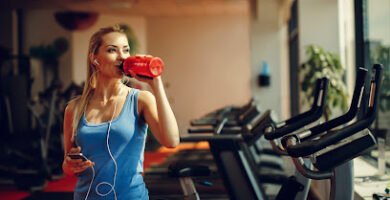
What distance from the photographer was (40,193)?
5.10 meters

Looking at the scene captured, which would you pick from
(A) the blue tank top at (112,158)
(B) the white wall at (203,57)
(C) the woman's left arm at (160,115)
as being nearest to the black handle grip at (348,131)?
(C) the woman's left arm at (160,115)

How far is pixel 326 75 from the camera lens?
4.57m

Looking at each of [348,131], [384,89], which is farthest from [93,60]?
[384,89]

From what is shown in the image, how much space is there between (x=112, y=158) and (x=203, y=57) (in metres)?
11.0

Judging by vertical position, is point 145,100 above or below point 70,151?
above

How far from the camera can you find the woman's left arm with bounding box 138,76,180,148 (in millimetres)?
1597

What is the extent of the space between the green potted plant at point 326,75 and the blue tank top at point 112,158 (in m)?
3.06

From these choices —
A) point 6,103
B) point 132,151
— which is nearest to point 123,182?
point 132,151

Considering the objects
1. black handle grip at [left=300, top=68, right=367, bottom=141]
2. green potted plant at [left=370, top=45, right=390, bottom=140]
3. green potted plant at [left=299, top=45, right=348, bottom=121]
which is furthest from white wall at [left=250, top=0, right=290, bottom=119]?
black handle grip at [left=300, top=68, right=367, bottom=141]

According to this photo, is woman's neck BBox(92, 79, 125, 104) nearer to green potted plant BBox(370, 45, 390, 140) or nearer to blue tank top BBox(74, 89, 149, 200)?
blue tank top BBox(74, 89, 149, 200)

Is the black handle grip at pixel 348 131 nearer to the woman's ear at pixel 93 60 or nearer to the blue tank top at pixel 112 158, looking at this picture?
the blue tank top at pixel 112 158

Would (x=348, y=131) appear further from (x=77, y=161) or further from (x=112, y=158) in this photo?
(x=77, y=161)

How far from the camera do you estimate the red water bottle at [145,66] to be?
1.48m

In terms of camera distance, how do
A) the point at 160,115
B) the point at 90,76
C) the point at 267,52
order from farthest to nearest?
the point at 267,52 → the point at 90,76 → the point at 160,115
